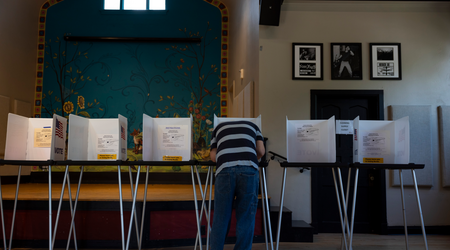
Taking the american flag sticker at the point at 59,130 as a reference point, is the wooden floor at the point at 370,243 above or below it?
below

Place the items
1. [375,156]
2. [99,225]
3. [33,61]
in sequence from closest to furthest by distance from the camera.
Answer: [375,156]
[99,225]
[33,61]

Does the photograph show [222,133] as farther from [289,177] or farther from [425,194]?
[425,194]

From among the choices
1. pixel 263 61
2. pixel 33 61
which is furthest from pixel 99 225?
pixel 33 61

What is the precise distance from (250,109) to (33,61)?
4.84 meters

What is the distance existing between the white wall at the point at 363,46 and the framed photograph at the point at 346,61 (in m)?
0.07

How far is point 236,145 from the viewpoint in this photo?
2.58 metres

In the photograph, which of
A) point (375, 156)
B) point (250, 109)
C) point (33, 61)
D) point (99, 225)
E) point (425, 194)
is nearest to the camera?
point (375, 156)

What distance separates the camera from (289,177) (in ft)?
14.3

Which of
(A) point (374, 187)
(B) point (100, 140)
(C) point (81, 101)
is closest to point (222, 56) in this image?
(C) point (81, 101)

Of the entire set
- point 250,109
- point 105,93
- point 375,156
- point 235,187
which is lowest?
point 235,187

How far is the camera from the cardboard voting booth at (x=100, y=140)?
2902mm

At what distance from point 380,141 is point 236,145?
4.64ft

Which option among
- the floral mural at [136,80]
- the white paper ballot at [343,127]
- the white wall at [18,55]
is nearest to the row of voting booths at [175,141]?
the white paper ballot at [343,127]

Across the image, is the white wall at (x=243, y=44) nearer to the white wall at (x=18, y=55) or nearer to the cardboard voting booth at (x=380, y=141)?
the cardboard voting booth at (x=380, y=141)
